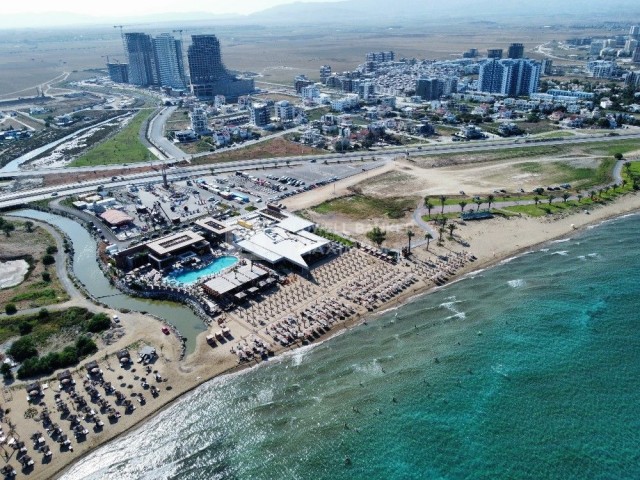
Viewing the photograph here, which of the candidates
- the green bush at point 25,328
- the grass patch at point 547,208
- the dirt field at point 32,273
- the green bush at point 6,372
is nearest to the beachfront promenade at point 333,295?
the grass patch at point 547,208

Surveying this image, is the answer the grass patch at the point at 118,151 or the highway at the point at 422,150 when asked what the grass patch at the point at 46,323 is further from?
the grass patch at the point at 118,151

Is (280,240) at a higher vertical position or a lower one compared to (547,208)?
higher

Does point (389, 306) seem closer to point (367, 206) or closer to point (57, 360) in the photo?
point (367, 206)

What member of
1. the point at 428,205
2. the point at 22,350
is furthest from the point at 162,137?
the point at 22,350

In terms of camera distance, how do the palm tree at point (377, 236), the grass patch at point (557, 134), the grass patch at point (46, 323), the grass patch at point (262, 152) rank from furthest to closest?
the grass patch at point (557, 134) → the grass patch at point (262, 152) → the palm tree at point (377, 236) → the grass patch at point (46, 323)

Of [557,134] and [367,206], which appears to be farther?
[557,134]

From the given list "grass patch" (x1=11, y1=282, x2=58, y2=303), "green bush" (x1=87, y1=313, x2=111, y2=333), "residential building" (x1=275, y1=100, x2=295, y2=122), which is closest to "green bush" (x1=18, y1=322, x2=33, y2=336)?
"grass patch" (x1=11, y1=282, x2=58, y2=303)
